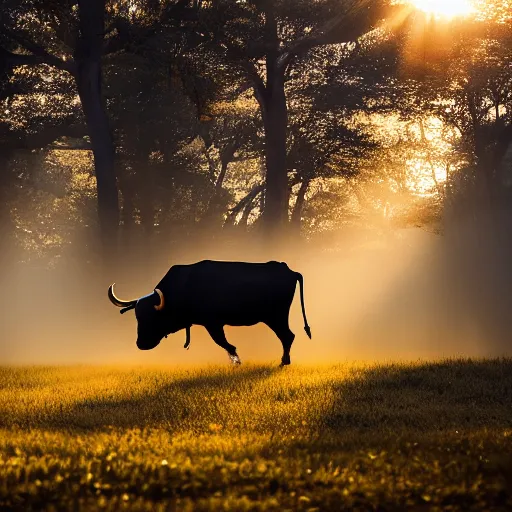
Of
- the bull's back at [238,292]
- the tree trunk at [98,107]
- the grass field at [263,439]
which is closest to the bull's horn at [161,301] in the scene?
the bull's back at [238,292]

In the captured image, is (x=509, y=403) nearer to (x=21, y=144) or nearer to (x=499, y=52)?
(x=499, y=52)

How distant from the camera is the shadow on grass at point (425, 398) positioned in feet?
46.9

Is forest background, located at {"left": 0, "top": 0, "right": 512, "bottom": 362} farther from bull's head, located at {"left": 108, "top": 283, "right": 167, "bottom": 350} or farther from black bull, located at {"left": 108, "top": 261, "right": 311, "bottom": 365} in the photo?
black bull, located at {"left": 108, "top": 261, "right": 311, "bottom": 365}

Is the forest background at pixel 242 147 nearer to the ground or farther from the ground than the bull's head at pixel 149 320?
farther from the ground

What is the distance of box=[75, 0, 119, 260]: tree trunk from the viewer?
3212 cm

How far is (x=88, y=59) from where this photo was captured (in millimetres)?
32844

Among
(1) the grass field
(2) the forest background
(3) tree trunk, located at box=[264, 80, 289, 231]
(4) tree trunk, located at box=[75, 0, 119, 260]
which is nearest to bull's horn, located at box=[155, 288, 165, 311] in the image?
Answer: (1) the grass field

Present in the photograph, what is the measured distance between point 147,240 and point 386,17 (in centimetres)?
1873

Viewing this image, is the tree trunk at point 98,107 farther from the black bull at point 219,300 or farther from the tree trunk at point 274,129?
the black bull at point 219,300

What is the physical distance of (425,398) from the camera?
663 inches

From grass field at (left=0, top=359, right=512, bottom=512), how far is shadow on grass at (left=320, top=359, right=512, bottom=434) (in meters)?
0.03

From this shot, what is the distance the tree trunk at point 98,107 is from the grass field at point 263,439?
14.8 meters

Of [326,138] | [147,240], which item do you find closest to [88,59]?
[326,138]

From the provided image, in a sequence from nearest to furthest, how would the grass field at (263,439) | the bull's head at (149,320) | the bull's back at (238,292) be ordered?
the grass field at (263,439) < the bull's back at (238,292) < the bull's head at (149,320)
